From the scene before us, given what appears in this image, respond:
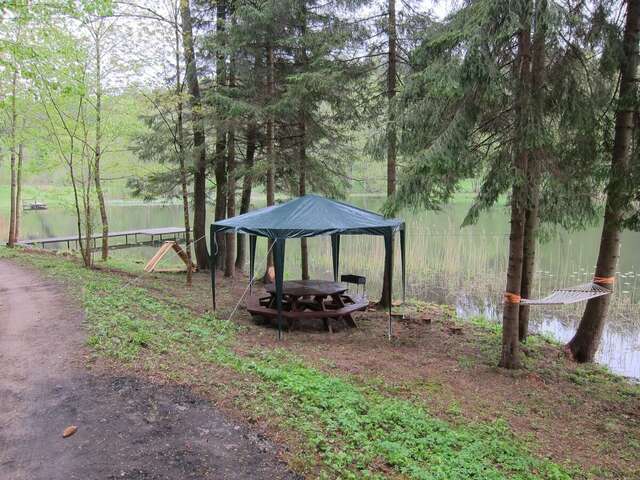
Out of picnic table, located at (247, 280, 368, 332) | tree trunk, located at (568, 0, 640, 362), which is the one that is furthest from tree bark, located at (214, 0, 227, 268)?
tree trunk, located at (568, 0, 640, 362)

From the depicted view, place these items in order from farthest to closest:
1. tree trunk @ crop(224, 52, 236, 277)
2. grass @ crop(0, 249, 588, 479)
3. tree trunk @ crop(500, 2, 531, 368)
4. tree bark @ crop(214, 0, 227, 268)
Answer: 1. tree trunk @ crop(224, 52, 236, 277)
2. tree bark @ crop(214, 0, 227, 268)
3. tree trunk @ crop(500, 2, 531, 368)
4. grass @ crop(0, 249, 588, 479)

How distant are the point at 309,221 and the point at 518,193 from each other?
3.37m

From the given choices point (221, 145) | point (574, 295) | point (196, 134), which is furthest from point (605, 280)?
point (196, 134)

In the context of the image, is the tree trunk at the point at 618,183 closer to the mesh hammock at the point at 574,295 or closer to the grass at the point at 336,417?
the mesh hammock at the point at 574,295

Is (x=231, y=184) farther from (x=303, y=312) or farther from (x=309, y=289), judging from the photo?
(x=303, y=312)

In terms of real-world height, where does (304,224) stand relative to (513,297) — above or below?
above

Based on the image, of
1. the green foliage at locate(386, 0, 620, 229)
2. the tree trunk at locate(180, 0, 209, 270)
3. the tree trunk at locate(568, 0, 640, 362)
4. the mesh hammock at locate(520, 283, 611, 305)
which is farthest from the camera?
the tree trunk at locate(180, 0, 209, 270)

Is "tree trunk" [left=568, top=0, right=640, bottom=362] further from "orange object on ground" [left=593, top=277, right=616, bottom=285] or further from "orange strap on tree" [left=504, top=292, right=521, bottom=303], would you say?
"orange strap on tree" [left=504, top=292, right=521, bottom=303]

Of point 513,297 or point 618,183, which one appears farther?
point 513,297

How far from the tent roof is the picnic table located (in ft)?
3.79

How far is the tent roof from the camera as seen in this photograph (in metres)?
7.40

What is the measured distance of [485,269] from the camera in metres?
15.9

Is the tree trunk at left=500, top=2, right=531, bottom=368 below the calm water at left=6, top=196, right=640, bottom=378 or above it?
above

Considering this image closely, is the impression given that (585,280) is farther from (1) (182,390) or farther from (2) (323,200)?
(1) (182,390)
